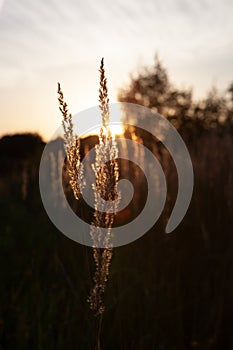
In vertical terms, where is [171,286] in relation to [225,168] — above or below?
below

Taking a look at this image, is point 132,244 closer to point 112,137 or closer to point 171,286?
point 171,286

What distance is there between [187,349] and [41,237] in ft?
6.10

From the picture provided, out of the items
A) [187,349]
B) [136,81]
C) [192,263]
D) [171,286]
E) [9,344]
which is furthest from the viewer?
[136,81]

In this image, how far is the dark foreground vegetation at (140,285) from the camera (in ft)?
6.09

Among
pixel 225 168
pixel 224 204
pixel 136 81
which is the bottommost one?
pixel 224 204

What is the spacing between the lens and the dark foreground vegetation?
186cm

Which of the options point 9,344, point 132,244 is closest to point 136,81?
point 132,244

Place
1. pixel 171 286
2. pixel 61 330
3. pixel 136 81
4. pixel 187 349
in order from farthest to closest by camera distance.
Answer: pixel 136 81
pixel 171 286
pixel 187 349
pixel 61 330

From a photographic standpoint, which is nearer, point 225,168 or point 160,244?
point 160,244

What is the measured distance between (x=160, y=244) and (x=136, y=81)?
702 inches

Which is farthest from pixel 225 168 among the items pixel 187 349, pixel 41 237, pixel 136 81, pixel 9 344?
pixel 136 81

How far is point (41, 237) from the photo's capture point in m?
3.66

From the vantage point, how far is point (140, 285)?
8.26ft

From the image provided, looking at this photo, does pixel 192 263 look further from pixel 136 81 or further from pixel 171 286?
pixel 136 81
